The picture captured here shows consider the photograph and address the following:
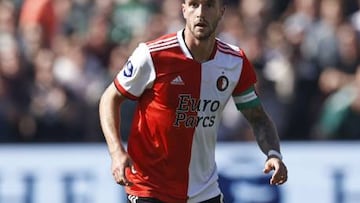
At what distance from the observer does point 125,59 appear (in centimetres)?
1423

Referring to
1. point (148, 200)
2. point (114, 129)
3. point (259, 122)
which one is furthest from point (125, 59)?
point (114, 129)

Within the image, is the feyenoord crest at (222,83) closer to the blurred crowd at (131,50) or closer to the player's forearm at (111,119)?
the player's forearm at (111,119)

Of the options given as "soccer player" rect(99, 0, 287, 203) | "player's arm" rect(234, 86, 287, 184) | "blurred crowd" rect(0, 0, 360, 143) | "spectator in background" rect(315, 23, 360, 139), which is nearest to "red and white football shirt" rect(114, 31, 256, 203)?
"soccer player" rect(99, 0, 287, 203)

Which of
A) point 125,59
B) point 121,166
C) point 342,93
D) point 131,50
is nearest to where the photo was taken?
point 121,166

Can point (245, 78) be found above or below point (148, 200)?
above

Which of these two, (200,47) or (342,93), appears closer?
(200,47)

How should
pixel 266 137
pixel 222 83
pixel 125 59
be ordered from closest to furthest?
pixel 222 83 < pixel 266 137 < pixel 125 59

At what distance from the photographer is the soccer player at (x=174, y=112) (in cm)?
843

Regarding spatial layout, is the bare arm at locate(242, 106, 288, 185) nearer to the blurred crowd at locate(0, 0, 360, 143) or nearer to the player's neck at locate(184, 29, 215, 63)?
the player's neck at locate(184, 29, 215, 63)

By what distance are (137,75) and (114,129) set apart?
0.36 metres

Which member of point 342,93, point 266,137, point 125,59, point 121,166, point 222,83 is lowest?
point 121,166

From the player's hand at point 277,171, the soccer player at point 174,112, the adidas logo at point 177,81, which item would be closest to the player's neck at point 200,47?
the soccer player at point 174,112

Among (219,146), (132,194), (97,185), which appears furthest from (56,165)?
(132,194)

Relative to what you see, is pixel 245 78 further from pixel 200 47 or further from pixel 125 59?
pixel 125 59
